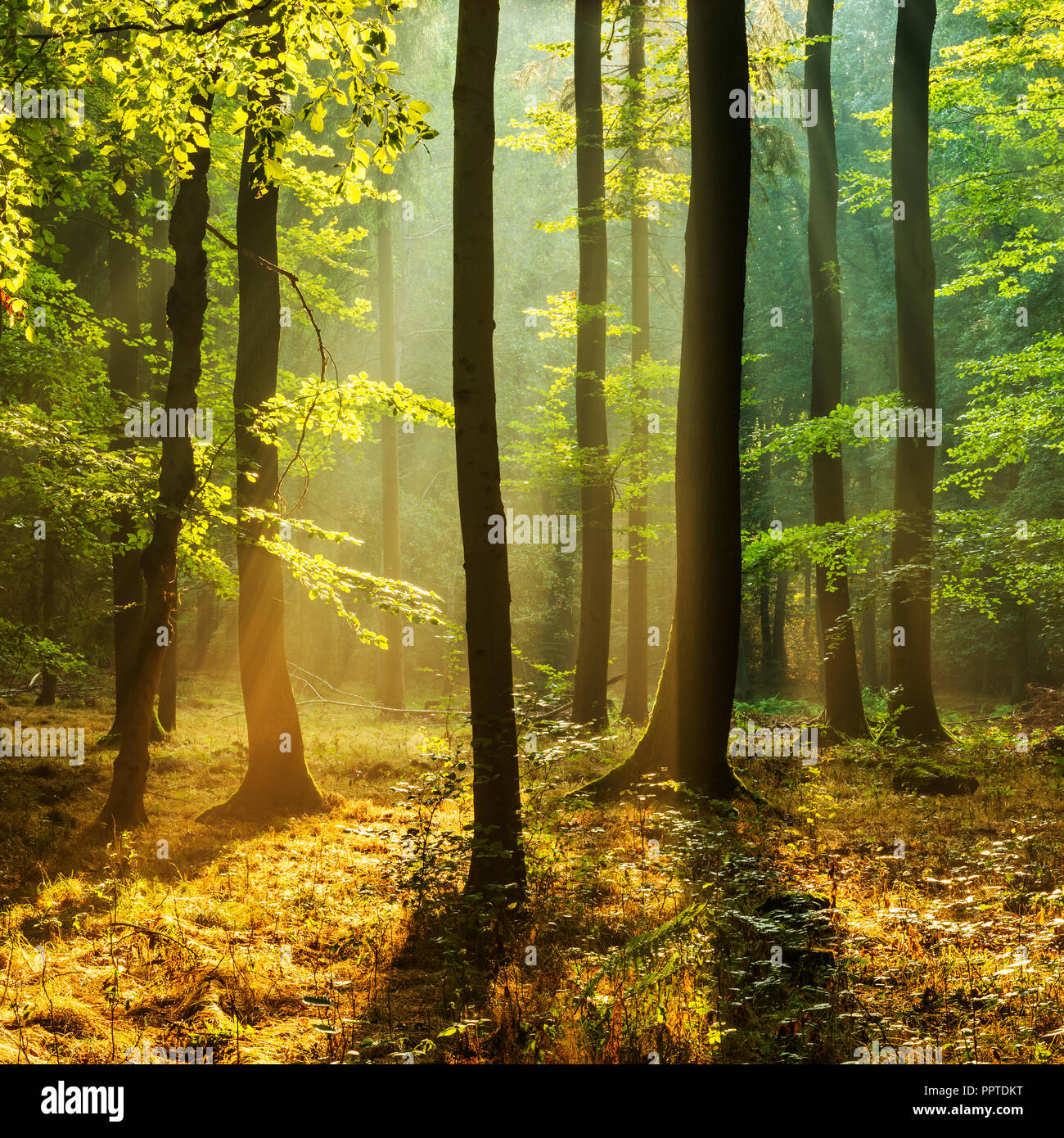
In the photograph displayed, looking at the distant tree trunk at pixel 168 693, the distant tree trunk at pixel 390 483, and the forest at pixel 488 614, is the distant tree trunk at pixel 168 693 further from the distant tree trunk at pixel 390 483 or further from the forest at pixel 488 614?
the distant tree trunk at pixel 390 483

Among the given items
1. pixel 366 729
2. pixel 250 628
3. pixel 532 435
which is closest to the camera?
pixel 250 628

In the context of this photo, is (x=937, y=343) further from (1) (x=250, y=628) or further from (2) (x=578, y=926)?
(2) (x=578, y=926)

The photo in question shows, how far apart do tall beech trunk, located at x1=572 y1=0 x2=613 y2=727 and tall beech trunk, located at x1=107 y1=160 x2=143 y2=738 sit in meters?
6.90

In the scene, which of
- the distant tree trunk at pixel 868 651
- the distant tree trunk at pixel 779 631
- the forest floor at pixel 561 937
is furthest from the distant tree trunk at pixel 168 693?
the distant tree trunk at pixel 779 631

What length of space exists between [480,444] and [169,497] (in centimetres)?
370

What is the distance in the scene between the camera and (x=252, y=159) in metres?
5.33

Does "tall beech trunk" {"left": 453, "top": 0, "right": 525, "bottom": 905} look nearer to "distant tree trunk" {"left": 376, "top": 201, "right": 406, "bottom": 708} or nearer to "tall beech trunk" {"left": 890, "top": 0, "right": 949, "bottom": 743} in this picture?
"tall beech trunk" {"left": 890, "top": 0, "right": 949, "bottom": 743}

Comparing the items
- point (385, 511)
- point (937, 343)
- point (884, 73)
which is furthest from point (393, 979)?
point (884, 73)

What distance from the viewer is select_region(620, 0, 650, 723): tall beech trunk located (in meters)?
14.3

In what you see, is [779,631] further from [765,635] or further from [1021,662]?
[1021,662]

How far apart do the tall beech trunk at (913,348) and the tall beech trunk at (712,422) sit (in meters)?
4.91

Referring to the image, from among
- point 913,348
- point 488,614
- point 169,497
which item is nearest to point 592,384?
point 913,348

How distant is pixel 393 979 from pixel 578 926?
1233mm

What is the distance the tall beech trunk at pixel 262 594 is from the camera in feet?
29.9
